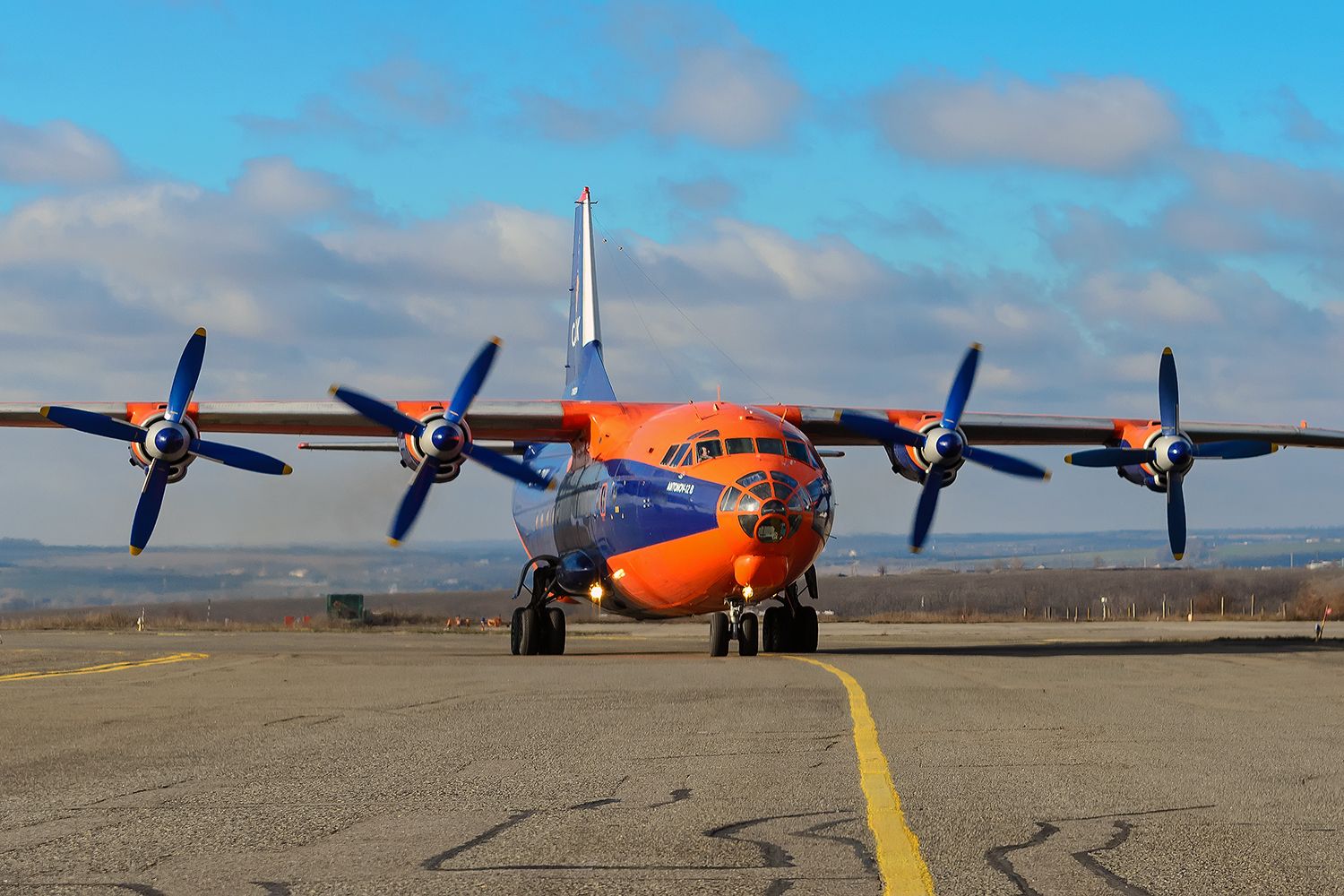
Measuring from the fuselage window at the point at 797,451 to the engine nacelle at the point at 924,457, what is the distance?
5.20 meters

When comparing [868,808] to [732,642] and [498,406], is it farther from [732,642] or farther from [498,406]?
[732,642]

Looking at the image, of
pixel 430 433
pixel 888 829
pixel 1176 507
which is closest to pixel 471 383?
pixel 430 433

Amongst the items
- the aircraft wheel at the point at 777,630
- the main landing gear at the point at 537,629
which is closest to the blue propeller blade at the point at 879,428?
the aircraft wheel at the point at 777,630

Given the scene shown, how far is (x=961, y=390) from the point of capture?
30.8 m

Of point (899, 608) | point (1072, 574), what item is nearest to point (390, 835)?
point (899, 608)

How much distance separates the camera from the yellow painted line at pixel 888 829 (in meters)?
5.78

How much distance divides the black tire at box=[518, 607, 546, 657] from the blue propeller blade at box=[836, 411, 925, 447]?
7.26 m

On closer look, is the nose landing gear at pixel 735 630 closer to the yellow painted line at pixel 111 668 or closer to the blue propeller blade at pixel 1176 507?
the yellow painted line at pixel 111 668

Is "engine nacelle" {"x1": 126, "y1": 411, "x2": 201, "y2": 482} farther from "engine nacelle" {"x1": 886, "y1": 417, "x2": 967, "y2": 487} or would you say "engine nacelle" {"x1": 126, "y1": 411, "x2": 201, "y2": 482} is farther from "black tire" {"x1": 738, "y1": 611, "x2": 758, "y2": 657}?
"engine nacelle" {"x1": 886, "y1": 417, "x2": 967, "y2": 487}

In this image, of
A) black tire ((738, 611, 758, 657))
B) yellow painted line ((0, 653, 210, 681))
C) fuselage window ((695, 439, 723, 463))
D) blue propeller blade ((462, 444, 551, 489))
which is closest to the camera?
yellow painted line ((0, 653, 210, 681))

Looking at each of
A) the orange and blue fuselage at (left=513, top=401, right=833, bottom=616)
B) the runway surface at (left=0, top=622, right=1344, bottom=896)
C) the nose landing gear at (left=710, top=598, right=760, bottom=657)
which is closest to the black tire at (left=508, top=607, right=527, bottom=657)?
the orange and blue fuselage at (left=513, top=401, right=833, bottom=616)

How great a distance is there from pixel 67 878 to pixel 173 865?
43cm

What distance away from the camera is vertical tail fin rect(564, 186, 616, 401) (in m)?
37.4

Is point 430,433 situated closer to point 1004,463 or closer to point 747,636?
point 747,636
